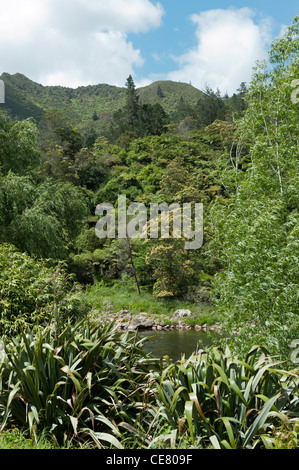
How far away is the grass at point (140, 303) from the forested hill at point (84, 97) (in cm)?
4985

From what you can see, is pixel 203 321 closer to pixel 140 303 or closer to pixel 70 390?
pixel 140 303

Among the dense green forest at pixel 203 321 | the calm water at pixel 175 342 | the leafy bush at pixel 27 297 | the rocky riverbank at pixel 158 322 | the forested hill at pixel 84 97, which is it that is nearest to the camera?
the dense green forest at pixel 203 321

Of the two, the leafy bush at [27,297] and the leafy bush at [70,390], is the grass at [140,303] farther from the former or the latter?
the leafy bush at [70,390]

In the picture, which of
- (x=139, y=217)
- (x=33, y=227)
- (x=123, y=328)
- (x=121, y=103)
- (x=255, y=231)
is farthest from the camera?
(x=121, y=103)

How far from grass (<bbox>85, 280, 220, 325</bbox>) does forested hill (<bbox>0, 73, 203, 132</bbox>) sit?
164 ft

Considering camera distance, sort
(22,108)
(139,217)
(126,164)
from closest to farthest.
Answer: (139,217) < (126,164) < (22,108)

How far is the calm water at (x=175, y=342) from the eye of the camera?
1385 cm

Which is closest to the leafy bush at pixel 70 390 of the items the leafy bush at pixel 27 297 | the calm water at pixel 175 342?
the leafy bush at pixel 27 297

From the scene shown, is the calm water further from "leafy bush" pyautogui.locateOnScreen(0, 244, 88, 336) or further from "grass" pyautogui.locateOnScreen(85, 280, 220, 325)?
"leafy bush" pyautogui.locateOnScreen(0, 244, 88, 336)

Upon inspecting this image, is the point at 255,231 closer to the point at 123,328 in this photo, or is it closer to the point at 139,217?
the point at 123,328

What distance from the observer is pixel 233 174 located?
26.0 feet

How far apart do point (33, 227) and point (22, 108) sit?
66.7 m

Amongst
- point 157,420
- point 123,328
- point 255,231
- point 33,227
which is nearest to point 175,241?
point 123,328

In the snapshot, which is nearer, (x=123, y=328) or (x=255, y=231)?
(x=255, y=231)
